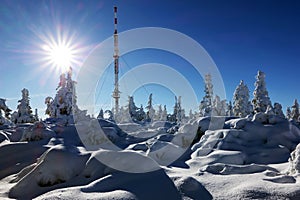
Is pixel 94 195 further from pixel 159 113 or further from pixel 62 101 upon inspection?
pixel 159 113

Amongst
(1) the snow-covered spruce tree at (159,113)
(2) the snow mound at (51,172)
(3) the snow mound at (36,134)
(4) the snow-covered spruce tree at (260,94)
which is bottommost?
(2) the snow mound at (51,172)

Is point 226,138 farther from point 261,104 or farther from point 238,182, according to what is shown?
point 261,104

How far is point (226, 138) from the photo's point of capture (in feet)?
38.1

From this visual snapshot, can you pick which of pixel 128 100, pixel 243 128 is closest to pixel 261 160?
pixel 243 128

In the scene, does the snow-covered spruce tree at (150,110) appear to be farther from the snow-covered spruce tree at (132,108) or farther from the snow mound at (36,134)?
the snow mound at (36,134)

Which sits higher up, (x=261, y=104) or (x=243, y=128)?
(x=261, y=104)

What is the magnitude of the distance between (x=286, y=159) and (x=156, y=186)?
6.74 m

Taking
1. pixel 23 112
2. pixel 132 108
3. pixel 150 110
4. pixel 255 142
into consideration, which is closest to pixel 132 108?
pixel 132 108

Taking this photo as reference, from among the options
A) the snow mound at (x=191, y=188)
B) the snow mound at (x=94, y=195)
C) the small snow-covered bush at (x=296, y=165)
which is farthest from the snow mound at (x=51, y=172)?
the small snow-covered bush at (x=296, y=165)

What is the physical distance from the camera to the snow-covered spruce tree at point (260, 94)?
33.7m

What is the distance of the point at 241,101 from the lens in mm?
41688

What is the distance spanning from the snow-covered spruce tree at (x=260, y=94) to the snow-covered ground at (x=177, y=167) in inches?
871

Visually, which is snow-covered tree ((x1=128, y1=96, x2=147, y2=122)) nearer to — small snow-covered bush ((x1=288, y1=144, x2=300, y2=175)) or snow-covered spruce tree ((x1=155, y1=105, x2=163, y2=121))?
snow-covered spruce tree ((x1=155, y1=105, x2=163, y2=121))

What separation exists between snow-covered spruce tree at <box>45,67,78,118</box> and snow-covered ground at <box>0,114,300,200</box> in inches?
690
